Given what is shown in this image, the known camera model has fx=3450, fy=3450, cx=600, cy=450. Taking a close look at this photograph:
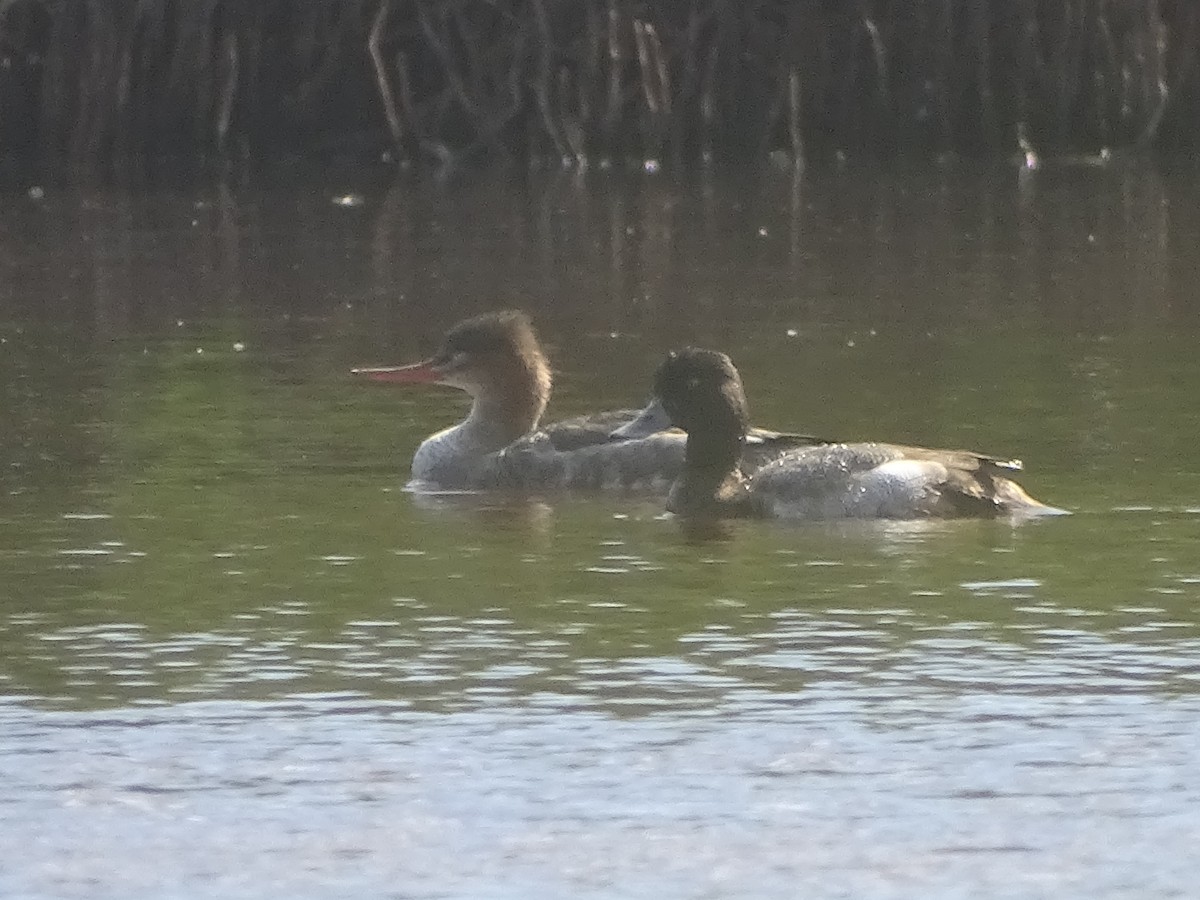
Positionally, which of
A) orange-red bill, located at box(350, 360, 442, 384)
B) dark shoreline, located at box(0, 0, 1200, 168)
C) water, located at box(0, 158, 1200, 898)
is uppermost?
dark shoreline, located at box(0, 0, 1200, 168)

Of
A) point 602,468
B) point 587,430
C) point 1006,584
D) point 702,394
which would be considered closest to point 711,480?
point 702,394

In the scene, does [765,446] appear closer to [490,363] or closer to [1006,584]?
[490,363]

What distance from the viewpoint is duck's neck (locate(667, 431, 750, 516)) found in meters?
9.18

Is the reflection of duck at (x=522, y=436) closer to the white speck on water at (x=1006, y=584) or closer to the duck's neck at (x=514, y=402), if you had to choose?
the duck's neck at (x=514, y=402)

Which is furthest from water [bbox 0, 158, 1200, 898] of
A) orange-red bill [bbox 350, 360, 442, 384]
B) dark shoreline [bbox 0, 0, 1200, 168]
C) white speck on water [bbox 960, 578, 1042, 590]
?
dark shoreline [bbox 0, 0, 1200, 168]

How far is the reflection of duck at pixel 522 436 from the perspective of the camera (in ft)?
32.4

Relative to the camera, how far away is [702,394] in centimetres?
949

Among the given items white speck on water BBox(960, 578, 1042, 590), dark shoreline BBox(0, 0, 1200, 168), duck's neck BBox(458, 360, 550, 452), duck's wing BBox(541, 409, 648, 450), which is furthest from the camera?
dark shoreline BBox(0, 0, 1200, 168)

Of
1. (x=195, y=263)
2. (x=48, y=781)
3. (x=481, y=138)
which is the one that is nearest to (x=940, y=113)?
(x=481, y=138)

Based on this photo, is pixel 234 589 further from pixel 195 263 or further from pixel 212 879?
pixel 195 263

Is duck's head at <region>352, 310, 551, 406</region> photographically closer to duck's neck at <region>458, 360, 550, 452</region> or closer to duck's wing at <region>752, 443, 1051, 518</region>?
duck's neck at <region>458, 360, 550, 452</region>

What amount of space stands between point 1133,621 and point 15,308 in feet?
28.0

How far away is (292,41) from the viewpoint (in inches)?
1039

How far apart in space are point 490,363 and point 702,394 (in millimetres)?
1451
